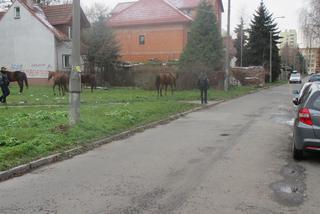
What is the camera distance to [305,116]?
30.8ft

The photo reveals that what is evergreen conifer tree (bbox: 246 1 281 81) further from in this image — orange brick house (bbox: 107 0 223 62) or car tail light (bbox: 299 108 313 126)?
car tail light (bbox: 299 108 313 126)

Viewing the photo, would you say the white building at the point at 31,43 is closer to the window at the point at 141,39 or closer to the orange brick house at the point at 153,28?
the orange brick house at the point at 153,28

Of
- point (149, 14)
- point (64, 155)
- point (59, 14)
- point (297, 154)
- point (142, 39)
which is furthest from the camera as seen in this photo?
point (149, 14)

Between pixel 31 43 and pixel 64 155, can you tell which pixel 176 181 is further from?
pixel 31 43

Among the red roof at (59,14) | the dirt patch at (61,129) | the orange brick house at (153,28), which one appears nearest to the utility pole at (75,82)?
the dirt patch at (61,129)

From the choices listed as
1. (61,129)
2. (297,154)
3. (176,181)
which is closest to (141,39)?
(61,129)

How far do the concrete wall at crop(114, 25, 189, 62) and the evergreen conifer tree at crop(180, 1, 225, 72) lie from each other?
35.1ft

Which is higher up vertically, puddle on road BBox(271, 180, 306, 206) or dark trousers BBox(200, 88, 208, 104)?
dark trousers BBox(200, 88, 208, 104)

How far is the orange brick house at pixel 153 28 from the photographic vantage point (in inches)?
2115

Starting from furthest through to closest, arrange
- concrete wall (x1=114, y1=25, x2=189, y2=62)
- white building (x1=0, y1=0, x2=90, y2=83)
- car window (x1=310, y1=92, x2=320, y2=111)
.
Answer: concrete wall (x1=114, y1=25, x2=189, y2=62)
white building (x1=0, y1=0, x2=90, y2=83)
car window (x1=310, y1=92, x2=320, y2=111)

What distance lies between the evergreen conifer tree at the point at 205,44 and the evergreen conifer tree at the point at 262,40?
3029 centimetres

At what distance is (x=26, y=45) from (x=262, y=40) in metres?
38.6

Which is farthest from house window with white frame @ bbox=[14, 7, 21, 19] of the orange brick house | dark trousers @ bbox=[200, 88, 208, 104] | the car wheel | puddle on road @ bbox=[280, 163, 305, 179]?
puddle on road @ bbox=[280, 163, 305, 179]

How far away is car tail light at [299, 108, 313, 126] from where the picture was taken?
30.5ft
